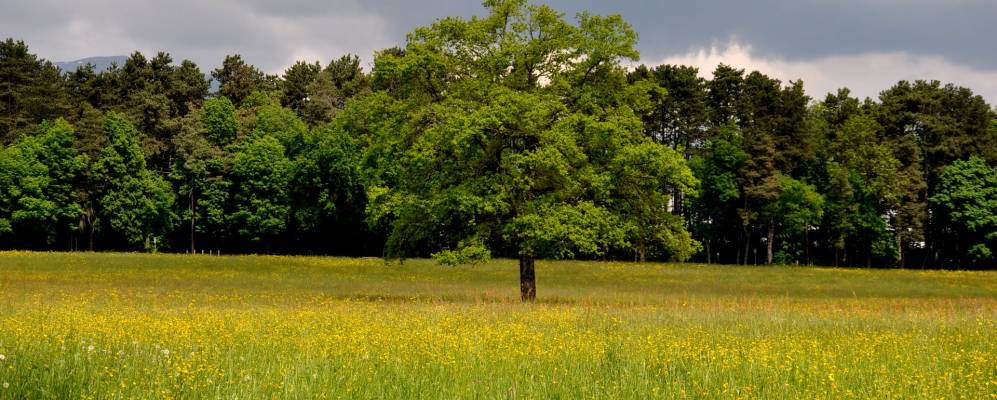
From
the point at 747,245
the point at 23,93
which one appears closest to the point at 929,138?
the point at 747,245

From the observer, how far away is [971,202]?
79250 mm

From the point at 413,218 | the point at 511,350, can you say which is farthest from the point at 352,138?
the point at 511,350

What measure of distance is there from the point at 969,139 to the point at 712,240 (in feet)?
90.2

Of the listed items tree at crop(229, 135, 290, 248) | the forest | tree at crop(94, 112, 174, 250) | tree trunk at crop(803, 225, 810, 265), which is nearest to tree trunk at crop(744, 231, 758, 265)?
the forest

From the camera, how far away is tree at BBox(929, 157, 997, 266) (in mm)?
77875

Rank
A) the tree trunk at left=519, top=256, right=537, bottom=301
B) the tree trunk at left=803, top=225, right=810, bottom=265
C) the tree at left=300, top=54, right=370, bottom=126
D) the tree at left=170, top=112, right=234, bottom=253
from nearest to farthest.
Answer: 1. the tree trunk at left=519, top=256, right=537, bottom=301
2. the tree at left=170, top=112, right=234, bottom=253
3. the tree trunk at left=803, top=225, right=810, bottom=265
4. the tree at left=300, top=54, right=370, bottom=126

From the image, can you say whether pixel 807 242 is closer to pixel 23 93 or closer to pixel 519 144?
pixel 519 144

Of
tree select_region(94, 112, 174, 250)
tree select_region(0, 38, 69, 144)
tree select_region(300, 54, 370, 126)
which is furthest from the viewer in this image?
tree select_region(300, 54, 370, 126)

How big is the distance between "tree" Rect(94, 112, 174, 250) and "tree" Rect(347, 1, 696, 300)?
53304 mm

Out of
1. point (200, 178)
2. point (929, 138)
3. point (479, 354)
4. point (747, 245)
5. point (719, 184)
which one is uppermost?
point (929, 138)

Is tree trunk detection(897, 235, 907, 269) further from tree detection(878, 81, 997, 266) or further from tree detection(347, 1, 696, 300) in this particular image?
tree detection(347, 1, 696, 300)

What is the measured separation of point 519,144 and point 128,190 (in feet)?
192

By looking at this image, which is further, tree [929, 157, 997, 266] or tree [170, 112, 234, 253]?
tree [170, 112, 234, 253]

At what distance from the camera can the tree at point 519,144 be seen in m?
30.1
